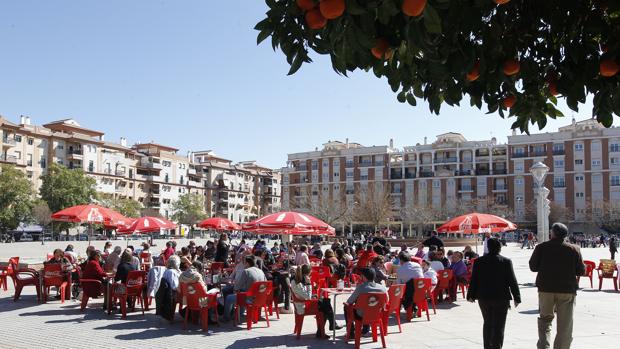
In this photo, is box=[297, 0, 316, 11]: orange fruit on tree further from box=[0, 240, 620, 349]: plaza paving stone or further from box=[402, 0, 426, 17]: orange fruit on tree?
box=[0, 240, 620, 349]: plaza paving stone

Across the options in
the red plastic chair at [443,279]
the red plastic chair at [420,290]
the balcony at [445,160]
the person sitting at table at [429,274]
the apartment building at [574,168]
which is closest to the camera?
the red plastic chair at [420,290]

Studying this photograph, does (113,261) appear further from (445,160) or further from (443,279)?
(445,160)

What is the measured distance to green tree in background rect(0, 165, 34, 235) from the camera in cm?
5631

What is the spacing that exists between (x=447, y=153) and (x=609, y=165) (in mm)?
22076

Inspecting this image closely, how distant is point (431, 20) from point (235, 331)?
7.91 meters

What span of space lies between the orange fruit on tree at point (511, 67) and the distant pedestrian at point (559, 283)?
374 centimetres

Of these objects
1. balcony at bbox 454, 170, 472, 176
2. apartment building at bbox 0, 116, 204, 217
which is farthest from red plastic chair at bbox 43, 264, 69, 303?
balcony at bbox 454, 170, 472, 176

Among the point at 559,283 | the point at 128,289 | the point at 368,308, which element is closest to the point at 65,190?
the point at 128,289

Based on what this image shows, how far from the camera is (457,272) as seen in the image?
1266 centimetres

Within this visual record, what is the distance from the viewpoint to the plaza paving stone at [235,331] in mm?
8195

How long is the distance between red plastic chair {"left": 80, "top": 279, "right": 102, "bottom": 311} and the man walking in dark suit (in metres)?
7.58

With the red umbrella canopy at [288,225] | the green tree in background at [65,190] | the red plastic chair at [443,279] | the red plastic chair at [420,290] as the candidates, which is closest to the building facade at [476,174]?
the green tree in background at [65,190]

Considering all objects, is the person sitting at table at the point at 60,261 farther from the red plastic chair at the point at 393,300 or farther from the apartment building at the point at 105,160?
the apartment building at the point at 105,160

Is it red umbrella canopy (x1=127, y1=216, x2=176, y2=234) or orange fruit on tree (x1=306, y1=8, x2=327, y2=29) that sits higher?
orange fruit on tree (x1=306, y1=8, x2=327, y2=29)
